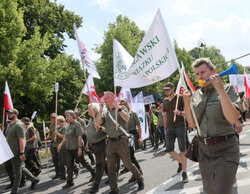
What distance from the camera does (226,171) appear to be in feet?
9.32

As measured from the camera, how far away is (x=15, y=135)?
20.6 ft

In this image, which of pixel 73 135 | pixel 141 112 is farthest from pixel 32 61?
pixel 73 135

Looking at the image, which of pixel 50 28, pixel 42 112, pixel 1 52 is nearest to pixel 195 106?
pixel 1 52

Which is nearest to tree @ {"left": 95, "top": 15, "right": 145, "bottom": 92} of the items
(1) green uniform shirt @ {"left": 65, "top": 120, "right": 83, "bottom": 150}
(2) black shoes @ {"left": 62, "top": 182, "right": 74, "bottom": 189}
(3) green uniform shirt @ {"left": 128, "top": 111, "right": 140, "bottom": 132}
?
(3) green uniform shirt @ {"left": 128, "top": 111, "right": 140, "bottom": 132}

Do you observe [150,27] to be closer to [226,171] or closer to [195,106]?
[195,106]

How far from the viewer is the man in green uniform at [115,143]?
5.19 metres

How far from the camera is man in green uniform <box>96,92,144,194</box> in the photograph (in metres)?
5.19

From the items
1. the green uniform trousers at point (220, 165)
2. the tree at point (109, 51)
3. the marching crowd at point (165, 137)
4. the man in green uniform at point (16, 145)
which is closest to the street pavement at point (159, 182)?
the marching crowd at point (165, 137)

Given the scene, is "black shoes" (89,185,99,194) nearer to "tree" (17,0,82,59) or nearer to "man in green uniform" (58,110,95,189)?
"man in green uniform" (58,110,95,189)

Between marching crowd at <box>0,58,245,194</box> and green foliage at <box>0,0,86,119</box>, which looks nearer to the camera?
marching crowd at <box>0,58,245,194</box>

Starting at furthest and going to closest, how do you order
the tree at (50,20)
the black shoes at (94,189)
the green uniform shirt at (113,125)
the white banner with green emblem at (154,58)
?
the tree at (50,20) → the black shoes at (94,189) → the green uniform shirt at (113,125) → the white banner with green emblem at (154,58)

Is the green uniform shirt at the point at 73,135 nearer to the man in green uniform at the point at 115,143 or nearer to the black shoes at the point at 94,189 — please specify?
the black shoes at the point at 94,189

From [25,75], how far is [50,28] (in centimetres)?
872

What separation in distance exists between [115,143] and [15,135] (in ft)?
7.98
